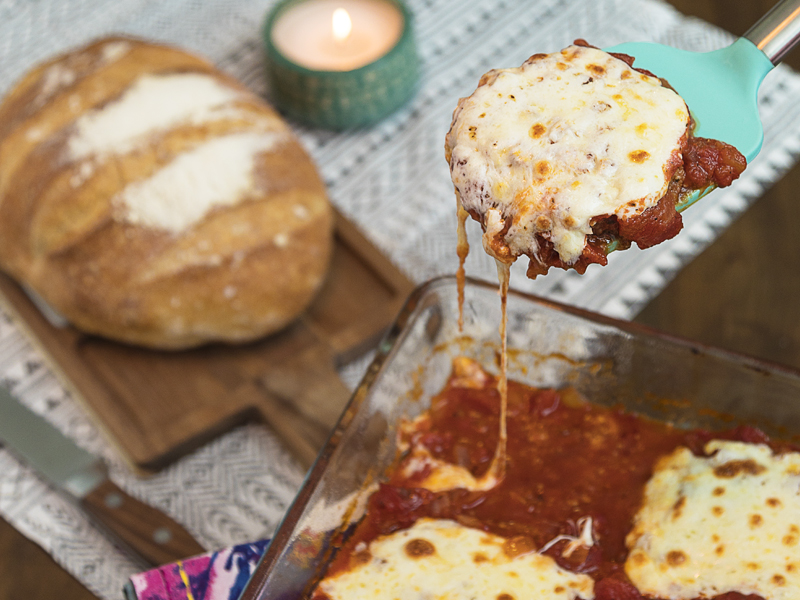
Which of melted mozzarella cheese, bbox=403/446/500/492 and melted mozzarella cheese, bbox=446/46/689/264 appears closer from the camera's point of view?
melted mozzarella cheese, bbox=446/46/689/264

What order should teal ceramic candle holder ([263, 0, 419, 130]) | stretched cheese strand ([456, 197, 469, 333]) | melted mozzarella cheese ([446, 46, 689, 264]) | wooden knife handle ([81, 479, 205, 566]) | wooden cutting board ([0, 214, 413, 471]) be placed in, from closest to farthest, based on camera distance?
melted mozzarella cheese ([446, 46, 689, 264])
stretched cheese strand ([456, 197, 469, 333])
wooden knife handle ([81, 479, 205, 566])
wooden cutting board ([0, 214, 413, 471])
teal ceramic candle holder ([263, 0, 419, 130])

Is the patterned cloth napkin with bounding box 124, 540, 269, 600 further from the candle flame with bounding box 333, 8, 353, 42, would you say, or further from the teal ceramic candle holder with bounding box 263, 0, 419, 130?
the candle flame with bounding box 333, 8, 353, 42

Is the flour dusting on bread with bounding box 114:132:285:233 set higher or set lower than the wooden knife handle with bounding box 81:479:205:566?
higher

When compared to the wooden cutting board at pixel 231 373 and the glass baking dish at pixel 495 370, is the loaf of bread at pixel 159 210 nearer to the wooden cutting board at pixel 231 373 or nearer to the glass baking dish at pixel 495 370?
the wooden cutting board at pixel 231 373

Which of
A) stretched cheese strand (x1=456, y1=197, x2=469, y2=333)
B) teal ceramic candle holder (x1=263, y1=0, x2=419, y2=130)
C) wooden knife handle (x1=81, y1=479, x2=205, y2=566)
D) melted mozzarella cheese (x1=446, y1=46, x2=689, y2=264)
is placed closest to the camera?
melted mozzarella cheese (x1=446, y1=46, x2=689, y2=264)

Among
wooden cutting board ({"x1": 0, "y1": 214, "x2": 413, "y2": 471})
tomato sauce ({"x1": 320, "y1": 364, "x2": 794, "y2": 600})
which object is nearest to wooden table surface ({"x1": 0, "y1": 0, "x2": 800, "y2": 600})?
wooden cutting board ({"x1": 0, "y1": 214, "x2": 413, "y2": 471})

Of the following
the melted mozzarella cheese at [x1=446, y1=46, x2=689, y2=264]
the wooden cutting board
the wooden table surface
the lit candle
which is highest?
the melted mozzarella cheese at [x1=446, y1=46, x2=689, y2=264]
